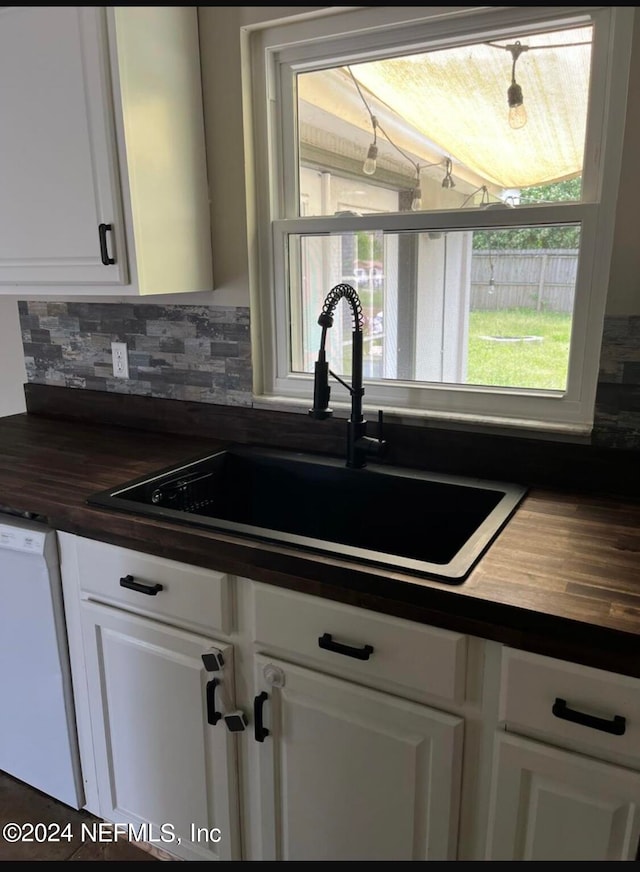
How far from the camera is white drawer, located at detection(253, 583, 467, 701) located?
3.60 feet

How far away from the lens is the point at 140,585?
1.39 m

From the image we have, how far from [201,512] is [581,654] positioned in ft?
3.57

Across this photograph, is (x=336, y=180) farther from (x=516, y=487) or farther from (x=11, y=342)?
(x=11, y=342)

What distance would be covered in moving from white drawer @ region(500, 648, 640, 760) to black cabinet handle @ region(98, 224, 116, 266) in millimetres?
1346

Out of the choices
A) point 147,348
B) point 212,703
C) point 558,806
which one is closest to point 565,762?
point 558,806

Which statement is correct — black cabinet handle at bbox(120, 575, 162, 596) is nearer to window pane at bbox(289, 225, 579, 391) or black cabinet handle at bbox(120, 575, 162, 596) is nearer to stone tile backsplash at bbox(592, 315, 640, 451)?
window pane at bbox(289, 225, 579, 391)

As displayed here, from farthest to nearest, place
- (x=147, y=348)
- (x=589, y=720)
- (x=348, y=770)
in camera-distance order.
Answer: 1. (x=147, y=348)
2. (x=348, y=770)
3. (x=589, y=720)

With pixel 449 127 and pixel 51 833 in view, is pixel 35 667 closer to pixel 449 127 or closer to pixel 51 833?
pixel 51 833

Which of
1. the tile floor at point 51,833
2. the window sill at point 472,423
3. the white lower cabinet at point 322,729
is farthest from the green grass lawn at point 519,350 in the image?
the tile floor at point 51,833

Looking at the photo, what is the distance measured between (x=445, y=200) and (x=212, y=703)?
1323 mm

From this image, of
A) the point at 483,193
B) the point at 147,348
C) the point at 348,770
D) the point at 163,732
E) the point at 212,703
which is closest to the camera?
the point at 348,770

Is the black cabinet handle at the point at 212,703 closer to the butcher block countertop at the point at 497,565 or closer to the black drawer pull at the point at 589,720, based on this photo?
the butcher block countertop at the point at 497,565

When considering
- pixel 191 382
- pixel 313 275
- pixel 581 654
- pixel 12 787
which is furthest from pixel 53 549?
pixel 581 654

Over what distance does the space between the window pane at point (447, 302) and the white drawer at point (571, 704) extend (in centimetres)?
79
